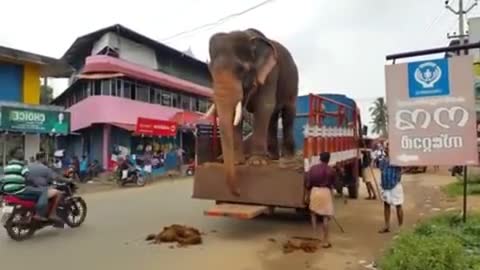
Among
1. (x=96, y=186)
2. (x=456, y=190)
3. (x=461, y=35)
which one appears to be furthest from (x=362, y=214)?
(x=461, y=35)

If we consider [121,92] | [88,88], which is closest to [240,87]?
[121,92]

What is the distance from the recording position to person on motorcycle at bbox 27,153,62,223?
8.88m

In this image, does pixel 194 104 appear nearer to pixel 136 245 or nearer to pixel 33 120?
pixel 33 120

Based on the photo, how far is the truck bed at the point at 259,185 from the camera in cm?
802

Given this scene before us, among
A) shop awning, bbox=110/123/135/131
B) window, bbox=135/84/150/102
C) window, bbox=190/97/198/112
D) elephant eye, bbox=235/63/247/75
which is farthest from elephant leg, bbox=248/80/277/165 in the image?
window, bbox=190/97/198/112

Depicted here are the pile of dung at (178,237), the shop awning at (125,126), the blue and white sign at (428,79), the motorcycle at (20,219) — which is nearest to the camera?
the blue and white sign at (428,79)

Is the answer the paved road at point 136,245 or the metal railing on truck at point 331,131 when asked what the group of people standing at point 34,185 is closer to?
the paved road at point 136,245

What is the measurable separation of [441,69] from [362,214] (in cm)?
523

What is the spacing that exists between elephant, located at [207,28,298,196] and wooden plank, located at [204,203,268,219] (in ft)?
0.83

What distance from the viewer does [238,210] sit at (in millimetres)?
8078

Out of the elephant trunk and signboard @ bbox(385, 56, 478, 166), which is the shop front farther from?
signboard @ bbox(385, 56, 478, 166)

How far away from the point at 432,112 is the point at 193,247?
3.86 metres


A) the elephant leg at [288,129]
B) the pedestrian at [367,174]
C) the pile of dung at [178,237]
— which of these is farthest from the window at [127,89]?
the pile of dung at [178,237]

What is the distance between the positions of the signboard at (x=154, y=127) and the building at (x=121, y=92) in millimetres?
1354
